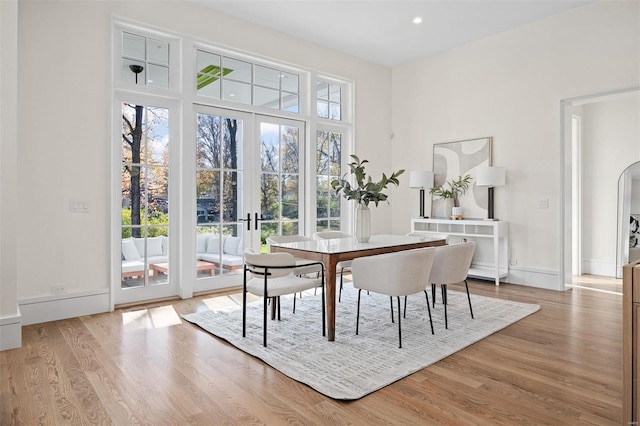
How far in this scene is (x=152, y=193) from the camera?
4.41 meters

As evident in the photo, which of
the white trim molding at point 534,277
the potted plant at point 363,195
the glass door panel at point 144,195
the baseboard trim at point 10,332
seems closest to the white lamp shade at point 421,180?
the white trim molding at point 534,277

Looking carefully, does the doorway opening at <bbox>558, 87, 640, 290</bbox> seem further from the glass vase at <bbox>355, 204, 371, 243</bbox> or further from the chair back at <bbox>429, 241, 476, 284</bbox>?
the glass vase at <bbox>355, 204, 371, 243</bbox>

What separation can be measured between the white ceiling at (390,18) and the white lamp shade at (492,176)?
6.01 ft

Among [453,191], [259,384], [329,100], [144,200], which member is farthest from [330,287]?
[329,100]

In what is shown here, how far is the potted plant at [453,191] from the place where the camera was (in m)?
5.79

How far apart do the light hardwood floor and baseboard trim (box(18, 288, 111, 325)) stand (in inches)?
7.4

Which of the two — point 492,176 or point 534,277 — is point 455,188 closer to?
point 492,176

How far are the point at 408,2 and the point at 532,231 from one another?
10.4 feet

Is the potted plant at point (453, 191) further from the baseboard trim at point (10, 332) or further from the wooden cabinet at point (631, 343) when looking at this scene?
the baseboard trim at point (10, 332)

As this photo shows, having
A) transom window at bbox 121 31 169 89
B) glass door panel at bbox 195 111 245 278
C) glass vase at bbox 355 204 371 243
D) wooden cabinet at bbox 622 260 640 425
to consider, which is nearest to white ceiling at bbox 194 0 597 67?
transom window at bbox 121 31 169 89

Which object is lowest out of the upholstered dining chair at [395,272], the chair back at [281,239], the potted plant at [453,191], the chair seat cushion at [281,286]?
the chair seat cushion at [281,286]

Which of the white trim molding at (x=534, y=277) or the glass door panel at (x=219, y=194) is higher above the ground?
the glass door panel at (x=219, y=194)

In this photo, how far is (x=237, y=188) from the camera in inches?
198

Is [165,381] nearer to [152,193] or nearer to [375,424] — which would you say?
[375,424]
